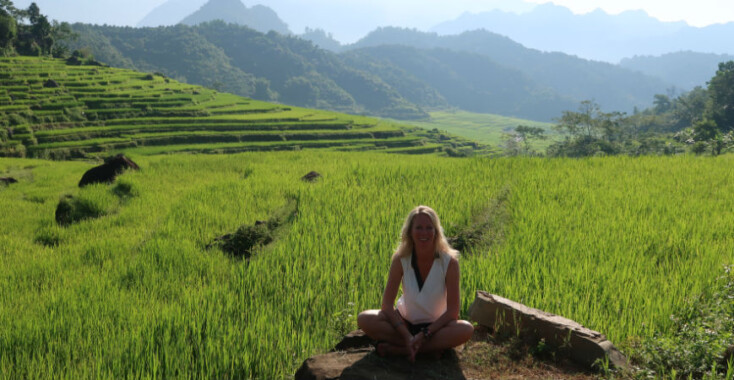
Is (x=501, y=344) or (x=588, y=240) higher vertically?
(x=588, y=240)

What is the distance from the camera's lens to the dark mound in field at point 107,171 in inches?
468

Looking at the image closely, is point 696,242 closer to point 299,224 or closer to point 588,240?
point 588,240

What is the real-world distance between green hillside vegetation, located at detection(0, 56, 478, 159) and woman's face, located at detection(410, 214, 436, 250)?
28.0 meters

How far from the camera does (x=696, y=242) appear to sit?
5.25 m

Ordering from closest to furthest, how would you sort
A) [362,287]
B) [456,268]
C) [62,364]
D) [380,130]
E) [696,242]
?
[456,268], [62,364], [362,287], [696,242], [380,130]

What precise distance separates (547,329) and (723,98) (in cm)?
3930

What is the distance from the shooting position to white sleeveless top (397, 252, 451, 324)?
3.14m

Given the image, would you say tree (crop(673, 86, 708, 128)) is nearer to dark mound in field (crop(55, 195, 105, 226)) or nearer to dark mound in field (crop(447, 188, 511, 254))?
dark mound in field (crop(447, 188, 511, 254))

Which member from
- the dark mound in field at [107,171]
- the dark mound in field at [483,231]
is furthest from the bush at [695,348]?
the dark mound in field at [107,171]

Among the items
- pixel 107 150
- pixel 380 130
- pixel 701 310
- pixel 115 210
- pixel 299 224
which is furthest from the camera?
pixel 380 130

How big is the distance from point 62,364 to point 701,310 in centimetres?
481

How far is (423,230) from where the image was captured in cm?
302

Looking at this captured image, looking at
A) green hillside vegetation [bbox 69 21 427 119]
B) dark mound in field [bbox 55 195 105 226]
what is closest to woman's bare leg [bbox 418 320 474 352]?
dark mound in field [bbox 55 195 105 226]

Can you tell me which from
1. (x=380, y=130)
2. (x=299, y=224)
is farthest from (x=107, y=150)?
(x=299, y=224)
